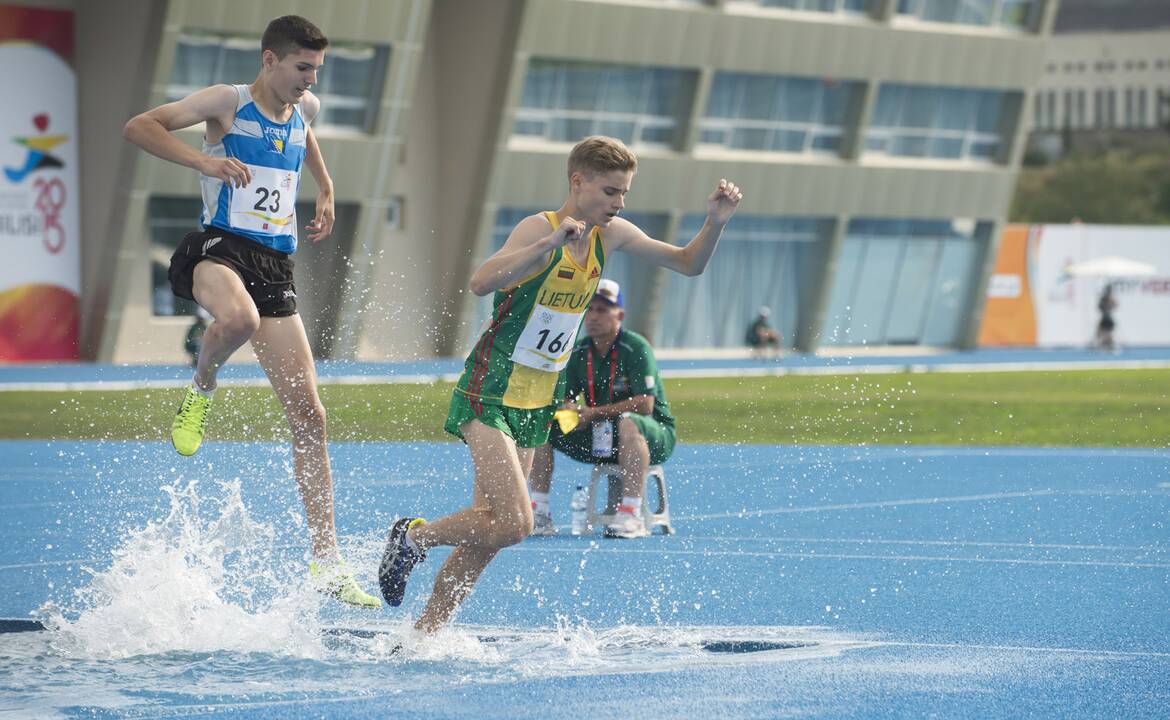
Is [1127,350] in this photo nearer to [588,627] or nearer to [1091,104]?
[588,627]

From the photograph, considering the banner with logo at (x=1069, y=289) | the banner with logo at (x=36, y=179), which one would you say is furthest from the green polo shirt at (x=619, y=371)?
the banner with logo at (x=1069, y=289)

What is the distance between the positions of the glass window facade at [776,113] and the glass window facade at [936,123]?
1.43 meters

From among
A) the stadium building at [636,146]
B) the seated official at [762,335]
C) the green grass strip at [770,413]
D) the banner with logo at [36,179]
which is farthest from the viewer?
the seated official at [762,335]

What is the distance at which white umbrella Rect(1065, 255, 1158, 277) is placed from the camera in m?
45.7

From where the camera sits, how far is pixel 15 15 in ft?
110

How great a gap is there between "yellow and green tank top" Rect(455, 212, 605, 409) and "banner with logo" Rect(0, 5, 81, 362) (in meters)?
28.2

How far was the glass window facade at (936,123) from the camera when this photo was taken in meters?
46.9

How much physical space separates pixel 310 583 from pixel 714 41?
1393 inches

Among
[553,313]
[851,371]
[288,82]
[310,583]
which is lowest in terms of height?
[851,371]

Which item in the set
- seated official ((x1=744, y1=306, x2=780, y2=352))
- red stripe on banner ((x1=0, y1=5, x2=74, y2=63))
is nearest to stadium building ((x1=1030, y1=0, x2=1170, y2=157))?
seated official ((x1=744, y1=306, x2=780, y2=352))

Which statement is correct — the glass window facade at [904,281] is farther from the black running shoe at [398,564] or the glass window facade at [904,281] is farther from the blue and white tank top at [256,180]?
the black running shoe at [398,564]

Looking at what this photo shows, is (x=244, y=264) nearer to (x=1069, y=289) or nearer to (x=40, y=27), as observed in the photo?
(x=40, y=27)

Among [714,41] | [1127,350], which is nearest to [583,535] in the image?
[714,41]

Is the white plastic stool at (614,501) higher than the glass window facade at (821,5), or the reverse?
the glass window facade at (821,5)
